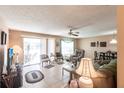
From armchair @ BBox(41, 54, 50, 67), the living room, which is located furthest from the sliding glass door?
armchair @ BBox(41, 54, 50, 67)

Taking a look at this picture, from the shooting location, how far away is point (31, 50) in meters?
5.19

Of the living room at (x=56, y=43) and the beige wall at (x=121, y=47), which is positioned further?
the living room at (x=56, y=43)

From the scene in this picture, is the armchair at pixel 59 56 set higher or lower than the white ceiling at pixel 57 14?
lower

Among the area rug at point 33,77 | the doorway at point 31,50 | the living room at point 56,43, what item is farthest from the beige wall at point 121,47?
the doorway at point 31,50

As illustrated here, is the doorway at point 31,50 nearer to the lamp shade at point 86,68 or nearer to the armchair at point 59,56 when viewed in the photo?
the armchair at point 59,56

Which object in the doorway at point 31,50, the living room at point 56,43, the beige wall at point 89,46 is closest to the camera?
the living room at point 56,43

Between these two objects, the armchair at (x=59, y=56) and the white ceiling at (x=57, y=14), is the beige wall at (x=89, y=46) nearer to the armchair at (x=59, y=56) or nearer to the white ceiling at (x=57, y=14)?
the armchair at (x=59, y=56)

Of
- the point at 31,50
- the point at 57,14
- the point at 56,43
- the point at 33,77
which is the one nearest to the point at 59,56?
the point at 56,43

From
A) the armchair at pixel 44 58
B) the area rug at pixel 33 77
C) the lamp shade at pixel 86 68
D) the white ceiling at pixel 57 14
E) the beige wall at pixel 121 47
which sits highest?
the white ceiling at pixel 57 14

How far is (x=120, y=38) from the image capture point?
0.97 m

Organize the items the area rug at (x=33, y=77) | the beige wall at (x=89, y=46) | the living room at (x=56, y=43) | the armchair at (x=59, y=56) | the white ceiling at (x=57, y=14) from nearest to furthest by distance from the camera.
→ the white ceiling at (x=57, y=14)
the area rug at (x=33, y=77)
the living room at (x=56, y=43)
the beige wall at (x=89, y=46)
the armchair at (x=59, y=56)

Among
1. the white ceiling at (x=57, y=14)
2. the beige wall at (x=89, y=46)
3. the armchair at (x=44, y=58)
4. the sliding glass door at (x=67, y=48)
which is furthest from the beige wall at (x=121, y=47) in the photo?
the sliding glass door at (x=67, y=48)

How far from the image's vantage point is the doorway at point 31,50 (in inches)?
190

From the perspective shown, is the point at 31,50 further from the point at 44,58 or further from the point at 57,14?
the point at 57,14
